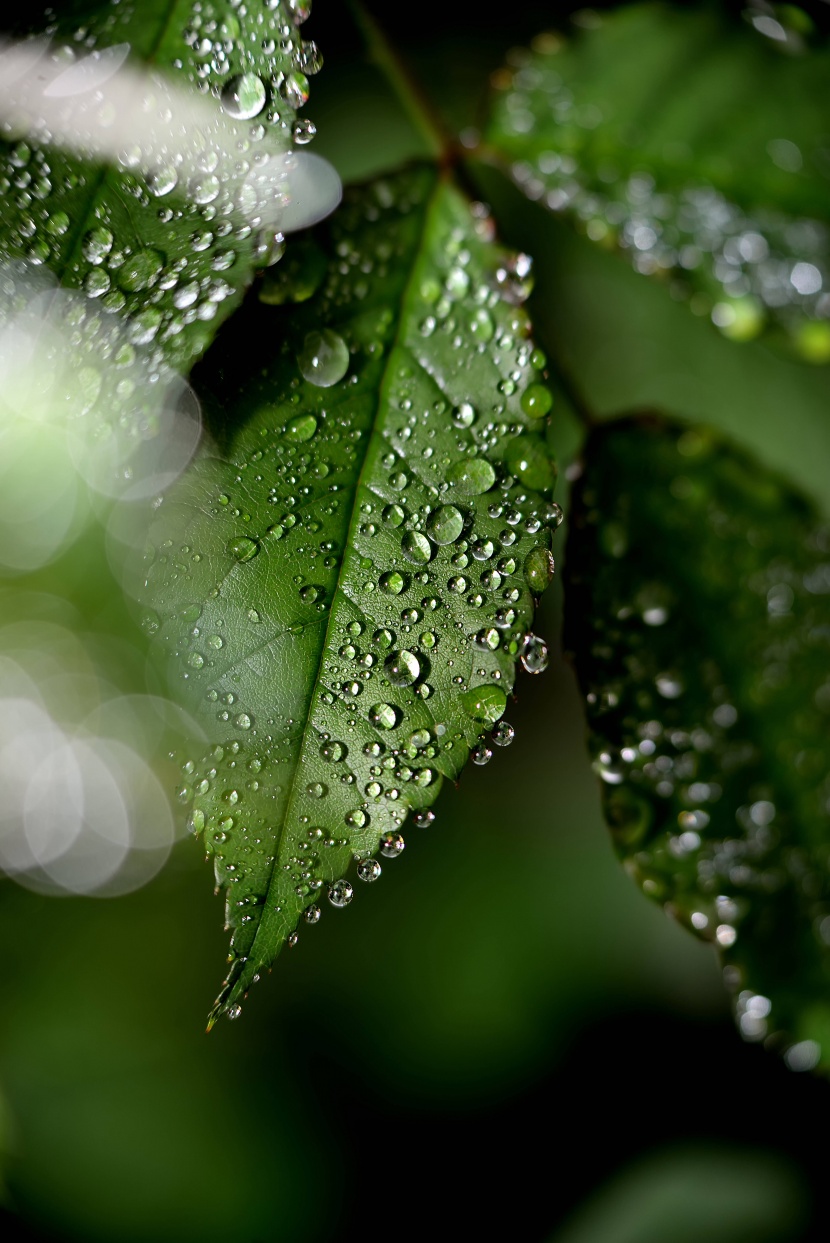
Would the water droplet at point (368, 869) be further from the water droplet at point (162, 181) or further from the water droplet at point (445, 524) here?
the water droplet at point (162, 181)

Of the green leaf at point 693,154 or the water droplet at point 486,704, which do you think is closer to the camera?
the water droplet at point 486,704

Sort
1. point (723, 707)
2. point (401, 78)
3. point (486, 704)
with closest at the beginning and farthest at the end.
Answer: point (486, 704) → point (723, 707) → point (401, 78)

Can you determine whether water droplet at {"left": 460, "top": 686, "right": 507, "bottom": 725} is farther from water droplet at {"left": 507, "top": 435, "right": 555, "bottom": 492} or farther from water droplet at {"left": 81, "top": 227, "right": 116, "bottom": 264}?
water droplet at {"left": 81, "top": 227, "right": 116, "bottom": 264}

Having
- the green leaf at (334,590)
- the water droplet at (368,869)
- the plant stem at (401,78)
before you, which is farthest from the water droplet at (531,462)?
the plant stem at (401,78)

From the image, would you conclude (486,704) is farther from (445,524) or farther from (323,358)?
(323,358)

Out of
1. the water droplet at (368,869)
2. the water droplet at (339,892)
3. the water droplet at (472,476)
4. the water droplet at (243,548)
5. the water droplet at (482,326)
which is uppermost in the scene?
the water droplet at (243,548)

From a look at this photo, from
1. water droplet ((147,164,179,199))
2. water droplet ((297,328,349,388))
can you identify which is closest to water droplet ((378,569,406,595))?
water droplet ((297,328,349,388))

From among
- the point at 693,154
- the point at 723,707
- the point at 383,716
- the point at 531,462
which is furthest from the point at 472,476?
the point at 693,154

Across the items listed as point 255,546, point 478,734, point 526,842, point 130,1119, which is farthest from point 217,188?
point 130,1119
